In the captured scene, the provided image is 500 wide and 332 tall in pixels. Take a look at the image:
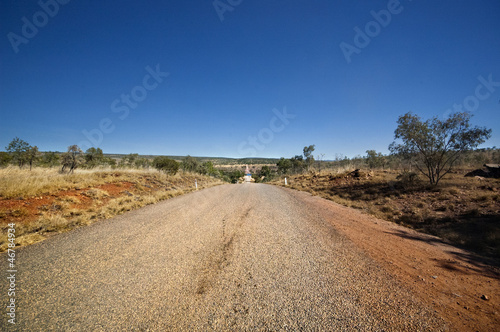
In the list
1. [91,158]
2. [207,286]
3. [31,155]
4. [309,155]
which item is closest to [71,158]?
[31,155]

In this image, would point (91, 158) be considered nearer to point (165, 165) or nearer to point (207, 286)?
point (165, 165)

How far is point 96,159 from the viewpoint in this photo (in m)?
21.9

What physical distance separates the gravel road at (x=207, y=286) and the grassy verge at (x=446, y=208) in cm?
358

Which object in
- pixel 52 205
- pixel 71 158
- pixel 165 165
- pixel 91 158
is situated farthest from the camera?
pixel 165 165

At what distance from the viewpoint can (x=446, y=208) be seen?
272 inches

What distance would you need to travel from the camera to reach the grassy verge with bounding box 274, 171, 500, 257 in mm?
4742

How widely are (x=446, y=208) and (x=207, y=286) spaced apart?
377 inches

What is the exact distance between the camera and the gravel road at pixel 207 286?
6.47ft

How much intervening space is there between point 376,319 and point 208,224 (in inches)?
177

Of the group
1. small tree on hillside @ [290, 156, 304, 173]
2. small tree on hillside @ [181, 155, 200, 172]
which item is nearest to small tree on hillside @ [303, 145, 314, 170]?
small tree on hillside @ [290, 156, 304, 173]

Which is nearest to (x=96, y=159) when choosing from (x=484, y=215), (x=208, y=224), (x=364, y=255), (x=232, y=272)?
(x=208, y=224)

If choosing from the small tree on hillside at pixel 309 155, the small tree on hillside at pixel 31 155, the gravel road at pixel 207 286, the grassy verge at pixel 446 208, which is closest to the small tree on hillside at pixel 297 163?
the small tree on hillside at pixel 309 155

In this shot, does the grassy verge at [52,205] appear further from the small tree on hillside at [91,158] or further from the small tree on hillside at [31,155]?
the small tree on hillside at [91,158]

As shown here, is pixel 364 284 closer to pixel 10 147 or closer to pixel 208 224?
pixel 208 224
